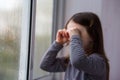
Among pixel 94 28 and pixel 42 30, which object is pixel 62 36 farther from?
pixel 42 30

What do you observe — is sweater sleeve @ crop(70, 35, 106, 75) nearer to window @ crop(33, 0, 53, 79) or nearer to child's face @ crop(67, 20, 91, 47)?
child's face @ crop(67, 20, 91, 47)

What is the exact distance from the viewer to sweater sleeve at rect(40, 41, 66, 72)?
4.04 ft

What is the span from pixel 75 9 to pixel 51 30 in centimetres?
24

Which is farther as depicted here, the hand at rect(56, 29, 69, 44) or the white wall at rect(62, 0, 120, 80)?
the white wall at rect(62, 0, 120, 80)

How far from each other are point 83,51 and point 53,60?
0.22 m

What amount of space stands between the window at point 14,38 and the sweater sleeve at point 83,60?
0.49 metres

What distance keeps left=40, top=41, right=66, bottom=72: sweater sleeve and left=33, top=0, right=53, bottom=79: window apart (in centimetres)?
44

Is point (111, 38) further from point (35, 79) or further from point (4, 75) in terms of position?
point (4, 75)

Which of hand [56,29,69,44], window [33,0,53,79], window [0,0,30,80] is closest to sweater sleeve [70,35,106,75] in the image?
hand [56,29,69,44]

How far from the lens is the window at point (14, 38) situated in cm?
143

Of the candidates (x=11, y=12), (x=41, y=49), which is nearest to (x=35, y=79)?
(x=41, y=49)

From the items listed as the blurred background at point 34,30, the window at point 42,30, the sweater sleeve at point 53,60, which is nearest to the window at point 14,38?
the blurred background at point 34,30

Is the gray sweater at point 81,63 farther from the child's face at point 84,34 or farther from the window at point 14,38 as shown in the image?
the window at point 14,38

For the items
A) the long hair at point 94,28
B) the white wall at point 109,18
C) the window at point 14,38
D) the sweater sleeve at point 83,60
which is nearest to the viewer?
the sweater sleeve at point 83,60
